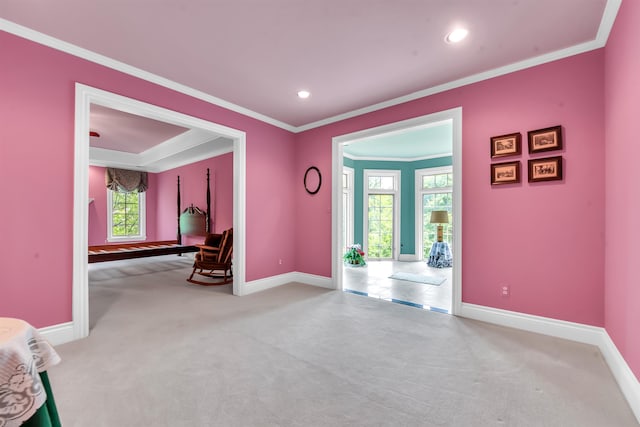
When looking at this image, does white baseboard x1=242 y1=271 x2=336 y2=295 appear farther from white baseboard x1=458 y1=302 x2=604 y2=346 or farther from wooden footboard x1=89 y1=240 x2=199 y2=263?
wooden footboard x1=89 y1=240 x2=199 y2=263

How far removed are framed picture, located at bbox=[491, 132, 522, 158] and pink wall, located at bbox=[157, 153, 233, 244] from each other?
487cm

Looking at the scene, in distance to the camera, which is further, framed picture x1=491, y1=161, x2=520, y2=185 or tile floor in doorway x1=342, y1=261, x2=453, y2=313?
tile floor in doorway x1=342, y1=261, x2=453, y2=313

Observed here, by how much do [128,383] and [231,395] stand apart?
727 mm

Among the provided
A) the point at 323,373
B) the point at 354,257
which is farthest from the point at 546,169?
the point at 354,257

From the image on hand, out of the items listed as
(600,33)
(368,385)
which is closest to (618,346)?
(368,385)

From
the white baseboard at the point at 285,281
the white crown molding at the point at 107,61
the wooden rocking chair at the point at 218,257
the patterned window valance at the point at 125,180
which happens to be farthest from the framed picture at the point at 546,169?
the patterned window valance at the point at 125,180

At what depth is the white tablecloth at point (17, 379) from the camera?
34.0 inches

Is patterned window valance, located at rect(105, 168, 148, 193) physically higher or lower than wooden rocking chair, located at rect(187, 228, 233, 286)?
higher

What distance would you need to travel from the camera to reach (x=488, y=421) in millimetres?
1482

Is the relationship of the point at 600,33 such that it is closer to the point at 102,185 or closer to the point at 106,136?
the point at 106,136

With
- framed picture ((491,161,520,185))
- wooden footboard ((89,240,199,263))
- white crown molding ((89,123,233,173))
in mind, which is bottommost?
wooden footboard ((89,240,199,263))

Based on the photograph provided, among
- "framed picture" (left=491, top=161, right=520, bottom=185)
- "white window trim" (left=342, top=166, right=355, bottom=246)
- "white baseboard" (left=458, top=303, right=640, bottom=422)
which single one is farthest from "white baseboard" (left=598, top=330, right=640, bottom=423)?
"white window trim" (left=342, top=166, right=355, bottom=246)

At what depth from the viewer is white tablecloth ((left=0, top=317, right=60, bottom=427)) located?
865 millimetres

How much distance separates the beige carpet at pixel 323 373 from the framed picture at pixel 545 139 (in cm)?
176
